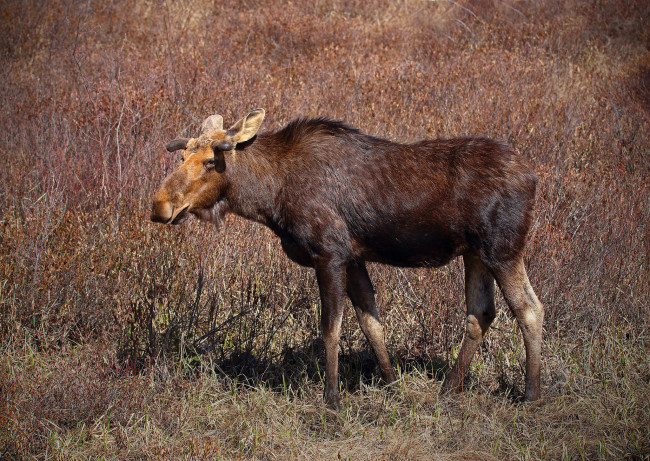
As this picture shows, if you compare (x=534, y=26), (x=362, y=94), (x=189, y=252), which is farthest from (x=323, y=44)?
(x=189, y=252)

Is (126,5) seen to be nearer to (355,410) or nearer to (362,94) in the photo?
(362,94)

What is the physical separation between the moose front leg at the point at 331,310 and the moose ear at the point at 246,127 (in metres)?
0.90

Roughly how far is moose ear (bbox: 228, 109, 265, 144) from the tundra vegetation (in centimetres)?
142

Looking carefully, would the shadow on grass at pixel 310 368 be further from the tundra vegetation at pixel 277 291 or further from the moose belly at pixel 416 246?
the moose belly at pixel 416 246

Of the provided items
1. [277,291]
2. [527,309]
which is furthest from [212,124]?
[527,309]

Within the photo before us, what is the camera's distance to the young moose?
13.7 feet

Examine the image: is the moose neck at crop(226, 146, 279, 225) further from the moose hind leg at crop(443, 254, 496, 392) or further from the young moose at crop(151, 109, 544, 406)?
the moose hind leg at crop(443, 254, 496, 392)

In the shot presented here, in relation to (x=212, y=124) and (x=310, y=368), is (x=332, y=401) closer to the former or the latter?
(x=310, y=368)

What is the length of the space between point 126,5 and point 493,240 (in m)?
10.5

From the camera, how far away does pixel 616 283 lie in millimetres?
5555

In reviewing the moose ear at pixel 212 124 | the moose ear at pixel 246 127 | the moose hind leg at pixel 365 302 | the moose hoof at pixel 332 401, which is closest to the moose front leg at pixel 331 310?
the moose hoof at pixel 332 401

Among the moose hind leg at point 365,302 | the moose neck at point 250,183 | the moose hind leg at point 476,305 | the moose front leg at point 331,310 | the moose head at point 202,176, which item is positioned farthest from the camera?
the moose hind leg at point 365,302

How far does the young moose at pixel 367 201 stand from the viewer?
13.7ft

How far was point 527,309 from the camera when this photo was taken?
4.29 m
